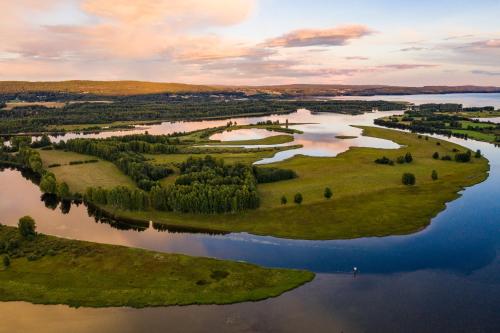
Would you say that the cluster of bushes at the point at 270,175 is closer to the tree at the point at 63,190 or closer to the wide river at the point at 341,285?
the wide river at the point at 341,285

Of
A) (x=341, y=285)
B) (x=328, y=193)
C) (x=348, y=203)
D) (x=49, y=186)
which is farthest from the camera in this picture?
(x=49, y=186)

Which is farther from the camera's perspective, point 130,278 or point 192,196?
point 192,196

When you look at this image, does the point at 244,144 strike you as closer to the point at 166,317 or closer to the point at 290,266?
the point at 290,266

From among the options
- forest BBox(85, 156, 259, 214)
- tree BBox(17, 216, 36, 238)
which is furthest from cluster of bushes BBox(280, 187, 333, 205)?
tree BBox(17, 216, 36, 238)

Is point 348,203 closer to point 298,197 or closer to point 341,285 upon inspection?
point 298,197

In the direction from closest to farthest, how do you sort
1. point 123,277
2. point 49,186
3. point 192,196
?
1. point 123,277
2. point 192,196
3. point 49,186

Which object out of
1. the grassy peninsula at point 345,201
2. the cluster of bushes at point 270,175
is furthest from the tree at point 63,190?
the cluster of bushes at point 270,175

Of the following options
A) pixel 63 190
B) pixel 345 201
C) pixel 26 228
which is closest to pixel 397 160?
pixel 345 201
